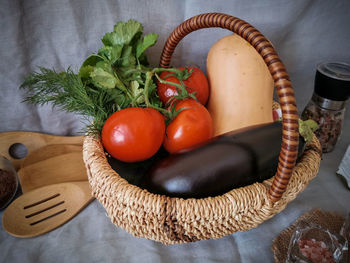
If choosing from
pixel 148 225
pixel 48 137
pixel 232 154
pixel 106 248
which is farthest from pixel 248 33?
pixel 48 137

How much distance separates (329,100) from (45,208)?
770 millimetres

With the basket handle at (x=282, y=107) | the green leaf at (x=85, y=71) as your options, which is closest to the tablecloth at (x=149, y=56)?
the green leaf at (x=85, y=71)

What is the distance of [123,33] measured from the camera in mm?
587

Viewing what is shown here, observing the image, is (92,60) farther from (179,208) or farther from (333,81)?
(333,81)

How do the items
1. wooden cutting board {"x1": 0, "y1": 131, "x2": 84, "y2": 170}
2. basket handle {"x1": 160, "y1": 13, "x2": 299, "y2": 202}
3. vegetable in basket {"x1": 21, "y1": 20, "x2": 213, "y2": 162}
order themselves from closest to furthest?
basket handle {"x1": 160, "y1": 13, "x2": 299, "y2": 202} < vegetable in basket {"x1": 21, "y1": 20, "x2": 213, "y2": 162} < wooden cutting board {"x1": 0, "y1": 131, "x2": 84, "y2": 170}

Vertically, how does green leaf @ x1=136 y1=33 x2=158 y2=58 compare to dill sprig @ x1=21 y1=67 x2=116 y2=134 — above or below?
above

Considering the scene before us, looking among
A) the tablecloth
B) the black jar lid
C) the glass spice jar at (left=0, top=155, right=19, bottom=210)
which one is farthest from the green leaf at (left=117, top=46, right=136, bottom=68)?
the black jar lid

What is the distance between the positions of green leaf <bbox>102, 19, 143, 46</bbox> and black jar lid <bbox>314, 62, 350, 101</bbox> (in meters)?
0.49

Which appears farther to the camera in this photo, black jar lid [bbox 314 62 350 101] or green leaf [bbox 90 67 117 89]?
black jar lid [bbox 314 62 350 101]

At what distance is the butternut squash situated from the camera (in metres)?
0.63

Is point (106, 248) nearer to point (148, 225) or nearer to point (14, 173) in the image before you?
point (148, 225)

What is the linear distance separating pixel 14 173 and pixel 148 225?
0.39 metres

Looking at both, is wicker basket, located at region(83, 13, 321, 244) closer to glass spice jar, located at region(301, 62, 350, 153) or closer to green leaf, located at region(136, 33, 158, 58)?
green leaf, located at region(136, 33, 158, 58)

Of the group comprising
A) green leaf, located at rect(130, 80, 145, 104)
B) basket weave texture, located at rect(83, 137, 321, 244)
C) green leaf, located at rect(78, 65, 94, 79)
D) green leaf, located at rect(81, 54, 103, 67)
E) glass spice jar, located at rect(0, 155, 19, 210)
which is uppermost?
green leaf, located at rect(81, 54, 103, 67)
